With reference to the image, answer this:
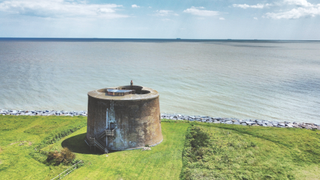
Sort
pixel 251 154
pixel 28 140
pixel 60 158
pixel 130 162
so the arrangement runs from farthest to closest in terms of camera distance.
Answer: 1. pixel 28 140
2. pixel 251 154
3. pixel 130 162
4. pixel 60 158

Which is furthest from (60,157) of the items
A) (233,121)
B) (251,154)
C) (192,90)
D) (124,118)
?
(192,90)

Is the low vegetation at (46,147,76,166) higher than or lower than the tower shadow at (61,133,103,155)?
higher

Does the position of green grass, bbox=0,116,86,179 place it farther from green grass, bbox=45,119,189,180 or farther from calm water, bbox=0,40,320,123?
calm water, bbox=0,40,320,123

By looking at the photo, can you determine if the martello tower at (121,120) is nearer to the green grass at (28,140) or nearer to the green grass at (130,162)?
the green grass at (130,162)

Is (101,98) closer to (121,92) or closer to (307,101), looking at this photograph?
(121,92)

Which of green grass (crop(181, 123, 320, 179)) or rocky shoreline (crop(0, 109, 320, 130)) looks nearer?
green grass (crop(181, 123, 320, 179))

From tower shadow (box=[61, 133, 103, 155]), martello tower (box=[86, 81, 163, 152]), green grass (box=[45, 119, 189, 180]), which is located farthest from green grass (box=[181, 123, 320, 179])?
tower shadow (box=[61, 133, 103, 155])

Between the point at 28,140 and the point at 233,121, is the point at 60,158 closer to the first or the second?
the point at 28,140

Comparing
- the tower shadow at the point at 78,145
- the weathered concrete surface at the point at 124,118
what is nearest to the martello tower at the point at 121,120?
the weathered concrete surface at the point at 124,118
